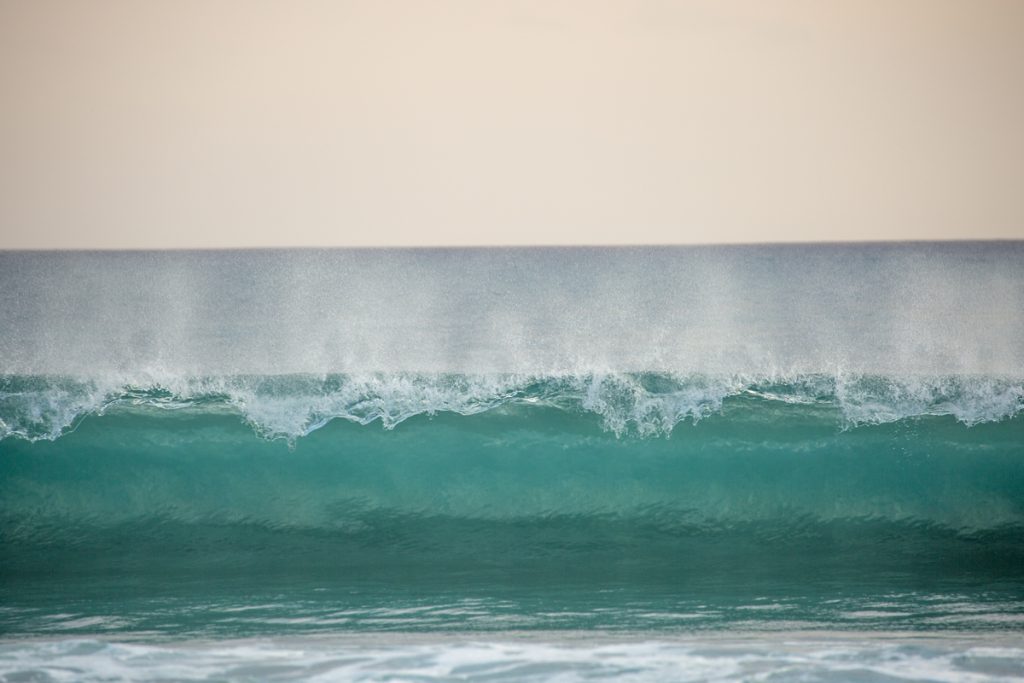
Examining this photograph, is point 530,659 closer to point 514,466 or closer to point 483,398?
point 514,466

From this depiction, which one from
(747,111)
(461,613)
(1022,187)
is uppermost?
(747,111)

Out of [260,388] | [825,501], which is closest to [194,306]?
[260,388]

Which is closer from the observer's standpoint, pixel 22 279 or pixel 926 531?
pixel 926 531

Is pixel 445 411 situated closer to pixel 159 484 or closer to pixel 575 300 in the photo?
pixel 159 484

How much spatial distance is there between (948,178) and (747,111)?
0.89 metres

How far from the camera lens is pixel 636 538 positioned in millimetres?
3361

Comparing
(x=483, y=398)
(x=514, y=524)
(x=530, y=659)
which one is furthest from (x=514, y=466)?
(x=530, y=659)

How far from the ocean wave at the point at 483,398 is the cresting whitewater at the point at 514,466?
2 centimetres

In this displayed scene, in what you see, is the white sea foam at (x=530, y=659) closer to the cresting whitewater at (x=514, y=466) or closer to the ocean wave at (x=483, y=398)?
the cresting whitewater at (x=514, y=466)

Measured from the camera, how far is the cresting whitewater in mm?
2402

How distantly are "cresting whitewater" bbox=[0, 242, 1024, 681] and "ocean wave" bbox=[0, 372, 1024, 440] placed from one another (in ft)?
0.06

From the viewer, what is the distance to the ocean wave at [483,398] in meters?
4.33

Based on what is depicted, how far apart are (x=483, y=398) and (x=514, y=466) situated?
715 mm

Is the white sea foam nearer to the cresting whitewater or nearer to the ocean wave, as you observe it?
the cresting whitewater
